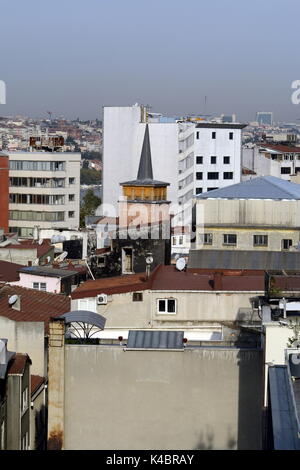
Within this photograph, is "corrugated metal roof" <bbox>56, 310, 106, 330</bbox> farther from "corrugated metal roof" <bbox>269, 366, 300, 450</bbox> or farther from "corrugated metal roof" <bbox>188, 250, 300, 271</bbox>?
"corrugated metal roof" <bbox>188, 250, 300, 271</bbox>

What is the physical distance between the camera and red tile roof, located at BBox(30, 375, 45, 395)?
22.7 metres

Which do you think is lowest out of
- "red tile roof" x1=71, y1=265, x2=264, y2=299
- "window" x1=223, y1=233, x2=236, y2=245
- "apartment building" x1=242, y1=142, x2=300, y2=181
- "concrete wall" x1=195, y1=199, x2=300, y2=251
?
"red tile roof" x1=71, y1=265, x2=264, y2=299

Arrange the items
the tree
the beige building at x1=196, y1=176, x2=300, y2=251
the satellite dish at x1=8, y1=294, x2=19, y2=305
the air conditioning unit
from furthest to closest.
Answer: the tree
the beige building at x1=196, y1=176, x2=300, y2=251
the air conditioning unit
the satellite dish at x1=8, y1=294, x2=19, y2=305

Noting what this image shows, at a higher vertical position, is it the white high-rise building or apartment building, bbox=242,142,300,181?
apartment building, bbox=242,142,300,181

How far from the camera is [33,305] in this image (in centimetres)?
2961

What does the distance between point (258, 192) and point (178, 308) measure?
564 inches

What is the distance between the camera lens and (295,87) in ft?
131

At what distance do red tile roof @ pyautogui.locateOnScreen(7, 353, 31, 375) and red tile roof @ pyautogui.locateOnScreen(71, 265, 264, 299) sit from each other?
7231mm

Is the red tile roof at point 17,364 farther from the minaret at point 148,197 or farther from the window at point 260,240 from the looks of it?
the window at point 260,240

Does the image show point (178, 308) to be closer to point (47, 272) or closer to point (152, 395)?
point (152, 395)

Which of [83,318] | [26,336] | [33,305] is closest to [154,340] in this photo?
[83,318]

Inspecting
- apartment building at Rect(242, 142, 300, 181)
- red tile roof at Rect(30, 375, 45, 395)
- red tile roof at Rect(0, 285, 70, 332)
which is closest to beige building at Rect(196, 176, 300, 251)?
red tile roof at Rect(0, 285, 70, 332)

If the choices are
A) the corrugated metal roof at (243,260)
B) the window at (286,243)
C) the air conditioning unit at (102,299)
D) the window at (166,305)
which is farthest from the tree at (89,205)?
the air conditioning unit at (102,299)

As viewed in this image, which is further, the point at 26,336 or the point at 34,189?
the point at 34,189
